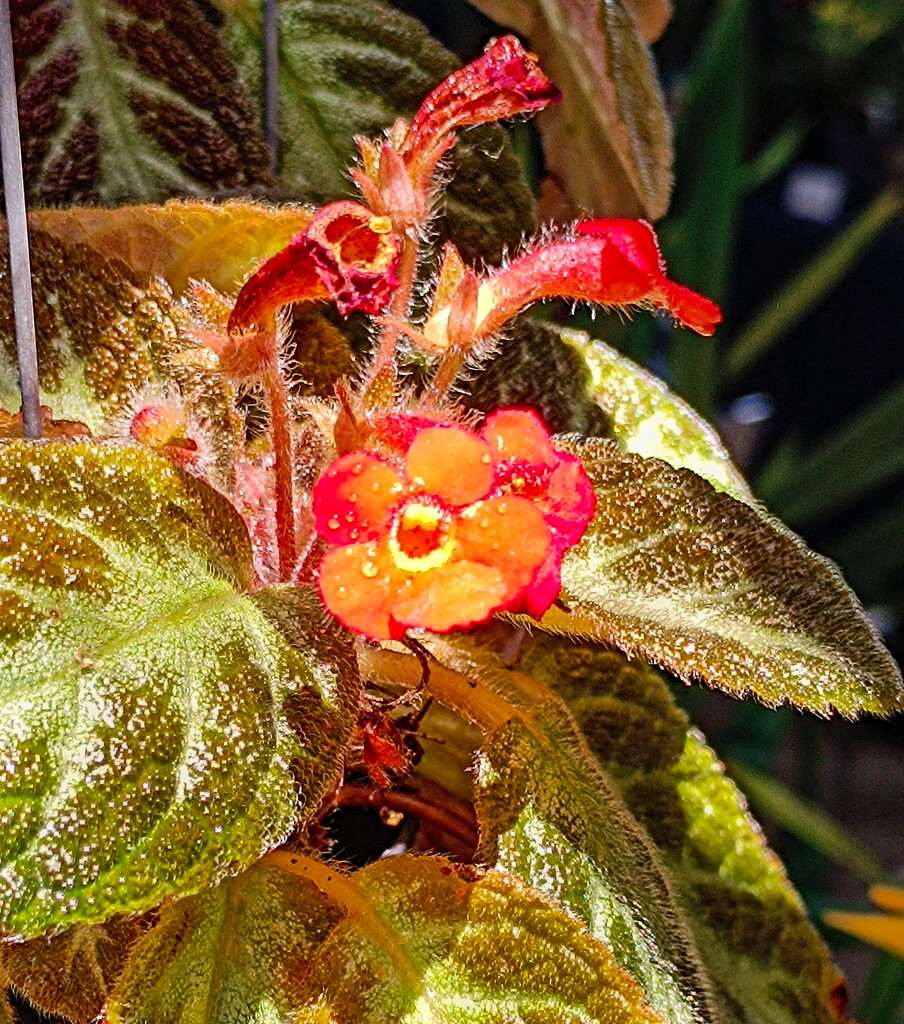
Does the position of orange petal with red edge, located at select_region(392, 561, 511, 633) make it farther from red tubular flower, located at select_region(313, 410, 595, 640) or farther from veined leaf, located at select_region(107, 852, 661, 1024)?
veined leaf, located at select_region(107, 852, 661, 1024)

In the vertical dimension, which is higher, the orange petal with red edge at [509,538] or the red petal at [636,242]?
the red petal at [636,242]

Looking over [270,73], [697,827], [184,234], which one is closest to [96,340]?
[184,234]

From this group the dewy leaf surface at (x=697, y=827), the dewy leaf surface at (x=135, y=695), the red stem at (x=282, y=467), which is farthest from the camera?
the dewy leaf surface at (x=697, y=827)

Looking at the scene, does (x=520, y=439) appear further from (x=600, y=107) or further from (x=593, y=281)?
(x=600, y=107)

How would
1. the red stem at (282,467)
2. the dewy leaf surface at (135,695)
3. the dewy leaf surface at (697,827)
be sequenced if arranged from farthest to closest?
1. the dewy leaf surface at (697,827)
2. the red stem at (282,467)
3. the dewy leaf surface at (135,695)

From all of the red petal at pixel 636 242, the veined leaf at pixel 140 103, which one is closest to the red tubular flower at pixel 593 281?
the red petal at pixel 636 242

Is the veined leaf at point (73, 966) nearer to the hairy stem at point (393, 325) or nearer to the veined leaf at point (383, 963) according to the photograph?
the veined leaf at point (383, 963)

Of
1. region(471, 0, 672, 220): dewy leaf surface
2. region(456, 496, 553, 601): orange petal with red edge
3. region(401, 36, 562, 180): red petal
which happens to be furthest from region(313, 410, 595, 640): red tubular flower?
region(471, 0, 672, 220): dewy leaf surface
